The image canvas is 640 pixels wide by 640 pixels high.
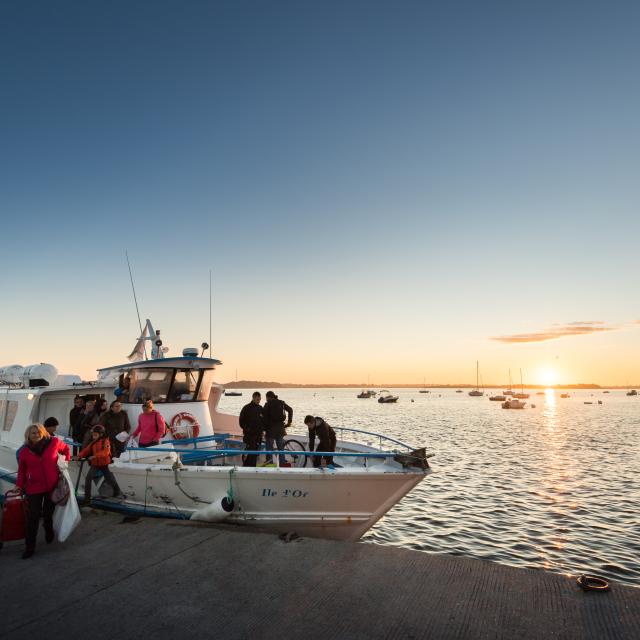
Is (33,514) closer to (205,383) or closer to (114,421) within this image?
(114,421)

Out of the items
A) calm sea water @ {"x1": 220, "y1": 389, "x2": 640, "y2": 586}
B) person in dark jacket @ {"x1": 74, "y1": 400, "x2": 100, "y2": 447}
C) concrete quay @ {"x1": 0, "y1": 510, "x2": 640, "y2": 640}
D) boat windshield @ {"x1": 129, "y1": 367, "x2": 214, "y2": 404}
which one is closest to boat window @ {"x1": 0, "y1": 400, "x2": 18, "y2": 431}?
person in dark jacket @ {"x1": 74, "y1": 400, "x2": 100, "y2": 447}

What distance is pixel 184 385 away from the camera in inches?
512

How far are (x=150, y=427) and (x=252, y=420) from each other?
8.12ft

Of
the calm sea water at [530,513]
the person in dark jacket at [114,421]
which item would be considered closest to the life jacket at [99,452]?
the person in dark jacket at [114,421]

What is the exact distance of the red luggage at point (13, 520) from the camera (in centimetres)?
781

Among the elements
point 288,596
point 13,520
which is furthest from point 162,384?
point 288,596

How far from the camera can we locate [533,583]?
240 inches

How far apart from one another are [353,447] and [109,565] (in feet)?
22.0

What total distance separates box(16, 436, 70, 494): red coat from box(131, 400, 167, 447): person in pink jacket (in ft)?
11.8

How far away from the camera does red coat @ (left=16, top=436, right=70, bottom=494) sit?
24.7 ft

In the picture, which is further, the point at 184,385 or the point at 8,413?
the point at 8,413

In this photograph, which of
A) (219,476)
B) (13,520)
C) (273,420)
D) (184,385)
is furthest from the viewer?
(184,385)

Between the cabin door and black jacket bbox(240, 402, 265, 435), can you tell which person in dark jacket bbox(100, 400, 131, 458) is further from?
the cabin door

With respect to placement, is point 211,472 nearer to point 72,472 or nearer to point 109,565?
point 109,565
